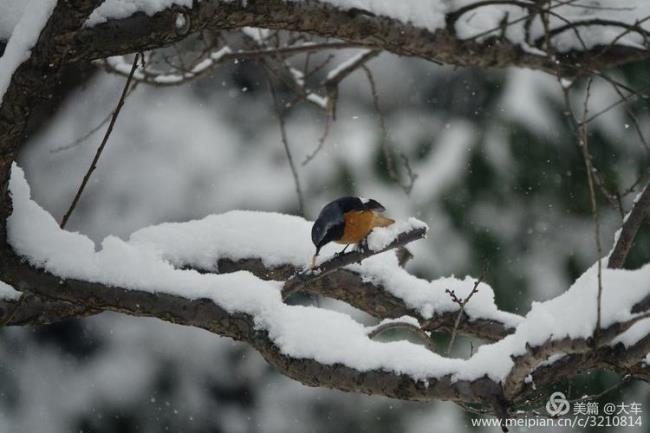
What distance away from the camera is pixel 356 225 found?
231cm

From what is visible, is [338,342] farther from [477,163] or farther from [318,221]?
[477,163]

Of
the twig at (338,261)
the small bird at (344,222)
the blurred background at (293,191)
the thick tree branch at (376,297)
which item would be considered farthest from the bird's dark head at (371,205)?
the blurred background at (293,191)

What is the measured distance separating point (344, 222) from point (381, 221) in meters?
0.16

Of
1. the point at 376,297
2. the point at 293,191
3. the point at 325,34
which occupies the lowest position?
the point at 376,297

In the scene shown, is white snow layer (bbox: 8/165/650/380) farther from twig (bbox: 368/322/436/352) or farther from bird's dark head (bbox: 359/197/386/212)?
bird's dark head (bbox: 359/197/386/212)

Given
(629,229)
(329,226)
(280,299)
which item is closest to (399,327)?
(329,226)

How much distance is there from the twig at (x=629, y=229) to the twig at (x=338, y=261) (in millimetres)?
561

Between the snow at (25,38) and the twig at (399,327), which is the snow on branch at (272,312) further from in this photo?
the snow at (25,38)

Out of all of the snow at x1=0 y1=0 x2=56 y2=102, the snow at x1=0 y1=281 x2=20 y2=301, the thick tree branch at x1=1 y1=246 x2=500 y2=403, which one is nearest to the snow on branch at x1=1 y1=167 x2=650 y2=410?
the thick tree branch at x1=1 y1=246 x2=500 y2=403

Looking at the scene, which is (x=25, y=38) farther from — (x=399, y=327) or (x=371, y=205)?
(x=399, y=327)

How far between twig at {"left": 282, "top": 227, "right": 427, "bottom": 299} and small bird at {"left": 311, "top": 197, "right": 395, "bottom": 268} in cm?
12

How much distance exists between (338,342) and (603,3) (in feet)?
7.39

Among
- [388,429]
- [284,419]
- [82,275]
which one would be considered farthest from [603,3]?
[284,419]

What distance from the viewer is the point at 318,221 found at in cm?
230
